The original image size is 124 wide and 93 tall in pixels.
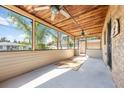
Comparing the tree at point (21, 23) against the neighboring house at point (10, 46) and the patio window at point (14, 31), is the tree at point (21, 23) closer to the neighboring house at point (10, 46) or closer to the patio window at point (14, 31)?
the patio window at point (14, 31)

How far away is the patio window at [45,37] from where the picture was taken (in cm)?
563

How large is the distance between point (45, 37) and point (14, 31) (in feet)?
7.37

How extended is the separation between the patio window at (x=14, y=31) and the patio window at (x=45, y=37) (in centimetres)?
67

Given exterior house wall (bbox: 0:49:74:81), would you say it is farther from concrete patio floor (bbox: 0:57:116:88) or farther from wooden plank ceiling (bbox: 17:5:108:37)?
wooden plank ceiling (bbox: 17:5:108:37)

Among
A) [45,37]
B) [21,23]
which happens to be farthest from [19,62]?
[45,37]

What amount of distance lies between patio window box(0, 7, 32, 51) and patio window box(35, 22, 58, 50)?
2.20 feet

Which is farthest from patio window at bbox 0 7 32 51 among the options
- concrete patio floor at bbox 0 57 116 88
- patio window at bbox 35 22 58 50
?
concrete patio floor at bbox 0 57 116 88

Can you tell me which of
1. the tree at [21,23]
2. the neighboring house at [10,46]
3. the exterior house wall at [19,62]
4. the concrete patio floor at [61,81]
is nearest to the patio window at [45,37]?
the exterior house wall at [19,62]

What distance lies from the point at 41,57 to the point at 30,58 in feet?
3.01

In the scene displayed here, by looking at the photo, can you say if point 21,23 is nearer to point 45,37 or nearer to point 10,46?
point 10,46
